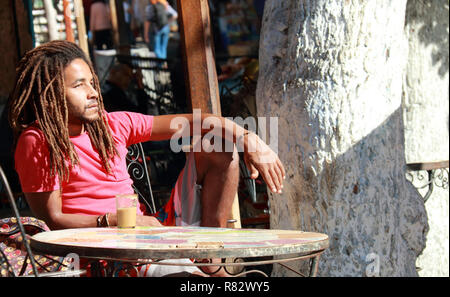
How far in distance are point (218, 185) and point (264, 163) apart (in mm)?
387

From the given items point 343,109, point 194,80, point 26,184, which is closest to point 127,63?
point 194,80

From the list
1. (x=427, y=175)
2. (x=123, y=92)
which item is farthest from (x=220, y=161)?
(x=123, y=92)

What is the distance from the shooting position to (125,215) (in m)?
2.64

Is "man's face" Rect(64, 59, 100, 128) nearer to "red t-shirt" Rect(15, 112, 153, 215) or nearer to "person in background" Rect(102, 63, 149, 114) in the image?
"red t-shirt" Rect(15, 112, 153, 215)

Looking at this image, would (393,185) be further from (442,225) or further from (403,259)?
(442,225)

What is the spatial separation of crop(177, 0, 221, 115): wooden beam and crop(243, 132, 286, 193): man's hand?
3.55 feet

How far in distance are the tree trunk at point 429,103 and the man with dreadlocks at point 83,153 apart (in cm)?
293

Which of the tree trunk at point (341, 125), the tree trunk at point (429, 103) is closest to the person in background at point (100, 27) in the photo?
the tree trunk at point (429, 103)

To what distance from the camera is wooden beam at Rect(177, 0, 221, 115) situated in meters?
3.96

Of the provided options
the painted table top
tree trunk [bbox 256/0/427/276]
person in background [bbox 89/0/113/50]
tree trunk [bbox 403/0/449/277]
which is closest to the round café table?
the painted table top

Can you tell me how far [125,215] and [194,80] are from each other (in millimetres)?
1517

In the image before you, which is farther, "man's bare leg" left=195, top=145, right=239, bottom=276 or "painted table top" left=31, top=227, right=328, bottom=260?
"man's bare leg" left=195, top=145, right=239, bottom=276

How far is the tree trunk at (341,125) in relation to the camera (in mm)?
3771

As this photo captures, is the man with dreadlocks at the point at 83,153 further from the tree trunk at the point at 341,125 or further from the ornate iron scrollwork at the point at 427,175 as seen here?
the ornate iron scrollwork at the point at 427,175
